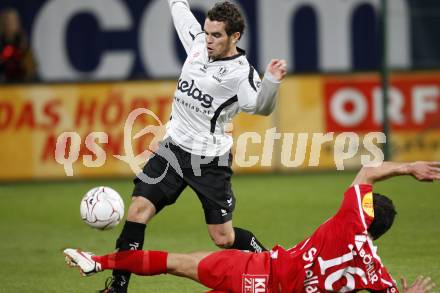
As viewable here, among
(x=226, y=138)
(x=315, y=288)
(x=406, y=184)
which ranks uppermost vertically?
(x=226, y=138)

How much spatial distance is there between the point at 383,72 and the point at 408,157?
1.39m

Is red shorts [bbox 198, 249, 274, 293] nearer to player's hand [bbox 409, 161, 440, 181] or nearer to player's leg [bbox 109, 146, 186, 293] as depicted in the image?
player's leg [bbox 109, 146, 186, 293]

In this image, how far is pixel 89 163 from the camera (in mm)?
14781

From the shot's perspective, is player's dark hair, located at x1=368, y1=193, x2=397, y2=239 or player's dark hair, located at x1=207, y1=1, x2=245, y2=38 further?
player's dark hair, located at x1=207, y1=1, x2=245, y2=38

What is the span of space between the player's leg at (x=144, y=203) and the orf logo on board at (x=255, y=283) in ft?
3.35

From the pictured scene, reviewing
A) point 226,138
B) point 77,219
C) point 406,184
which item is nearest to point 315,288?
point 226,138

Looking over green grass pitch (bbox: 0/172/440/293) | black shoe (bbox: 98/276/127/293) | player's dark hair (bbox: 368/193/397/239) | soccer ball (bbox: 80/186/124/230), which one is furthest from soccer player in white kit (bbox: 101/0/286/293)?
player's dark hair (bbox: 368/193/397/239)

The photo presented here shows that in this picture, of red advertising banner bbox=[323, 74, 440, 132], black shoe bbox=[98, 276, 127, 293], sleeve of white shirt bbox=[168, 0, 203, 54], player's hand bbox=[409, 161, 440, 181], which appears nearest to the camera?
player's hand bbox=[409, 161, 440, 181]

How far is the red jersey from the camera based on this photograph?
6430 mm

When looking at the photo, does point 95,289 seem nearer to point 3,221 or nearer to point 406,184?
point 3,221

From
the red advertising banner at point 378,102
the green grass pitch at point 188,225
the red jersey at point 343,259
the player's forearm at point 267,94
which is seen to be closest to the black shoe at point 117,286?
the green grass pitch at point 188,225

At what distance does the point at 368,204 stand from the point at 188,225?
4.84 m

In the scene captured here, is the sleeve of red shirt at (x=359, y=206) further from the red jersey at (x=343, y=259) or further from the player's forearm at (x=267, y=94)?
the player's forearm at (x=267, y=94)

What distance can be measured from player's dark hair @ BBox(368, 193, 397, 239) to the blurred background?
9.77ft
